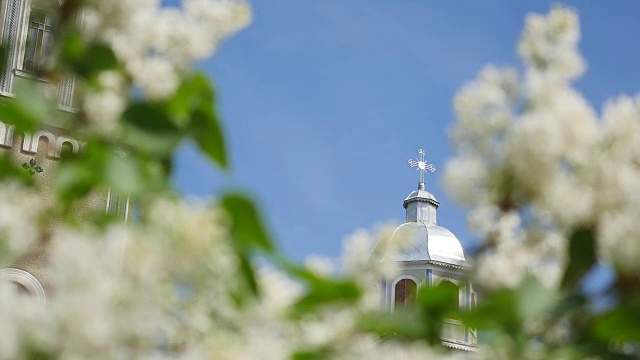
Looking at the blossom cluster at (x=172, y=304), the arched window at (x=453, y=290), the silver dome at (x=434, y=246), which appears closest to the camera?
the blossom cluster at (x=172, y=304)

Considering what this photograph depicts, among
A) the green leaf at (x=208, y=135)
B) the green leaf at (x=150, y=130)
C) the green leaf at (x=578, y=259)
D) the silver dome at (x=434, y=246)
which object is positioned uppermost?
the silver dome at (x=434, y=246)

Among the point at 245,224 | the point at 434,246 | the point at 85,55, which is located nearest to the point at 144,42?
the point at 85,55

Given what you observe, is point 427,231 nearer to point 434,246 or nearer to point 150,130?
point 434,246

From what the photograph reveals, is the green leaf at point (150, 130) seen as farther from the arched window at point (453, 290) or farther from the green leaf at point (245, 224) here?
the arched window at point (453, 290)

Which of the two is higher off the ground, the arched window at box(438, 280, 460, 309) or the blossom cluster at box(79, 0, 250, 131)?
the blossom cluster at box(79, 0, 250, 131)

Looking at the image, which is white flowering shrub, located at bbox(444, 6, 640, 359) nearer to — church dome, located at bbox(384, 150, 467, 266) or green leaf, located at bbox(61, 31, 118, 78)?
green leaf, located at bbox(61, 31, 118, 78)

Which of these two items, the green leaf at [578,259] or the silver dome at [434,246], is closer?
the green leaf at [578,259]

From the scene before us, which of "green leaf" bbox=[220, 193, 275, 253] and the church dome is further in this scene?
the church dome

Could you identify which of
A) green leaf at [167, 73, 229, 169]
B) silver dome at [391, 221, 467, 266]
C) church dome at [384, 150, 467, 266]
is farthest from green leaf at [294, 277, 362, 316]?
silver dome at [391, 221, 467, 266]

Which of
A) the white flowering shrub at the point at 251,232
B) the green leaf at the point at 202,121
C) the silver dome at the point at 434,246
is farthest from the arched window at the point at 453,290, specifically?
the silver dome at the point at 434,246

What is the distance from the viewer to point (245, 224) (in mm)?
514

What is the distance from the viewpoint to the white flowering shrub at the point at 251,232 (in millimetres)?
461

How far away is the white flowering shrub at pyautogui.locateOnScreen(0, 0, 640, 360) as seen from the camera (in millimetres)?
461

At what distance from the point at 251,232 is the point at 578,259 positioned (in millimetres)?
178
